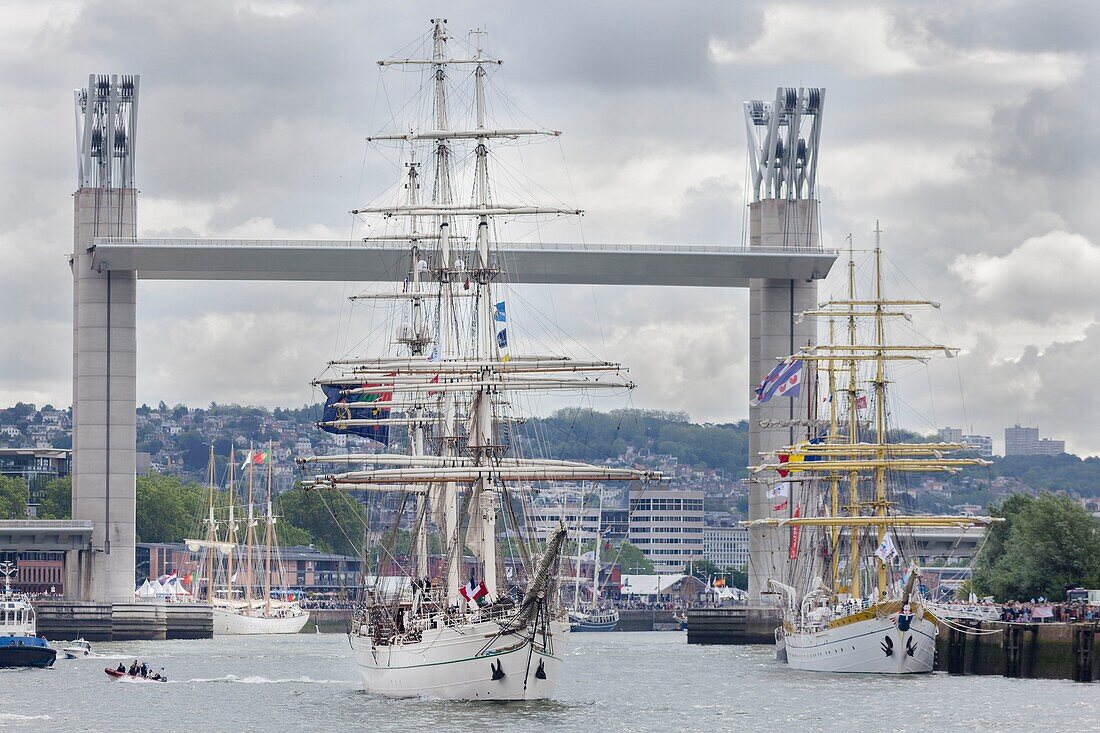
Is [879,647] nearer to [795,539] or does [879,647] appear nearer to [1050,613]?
[1050,613]

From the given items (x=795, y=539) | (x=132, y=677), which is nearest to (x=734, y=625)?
(x=795, y=539)

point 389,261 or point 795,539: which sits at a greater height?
point 389,261

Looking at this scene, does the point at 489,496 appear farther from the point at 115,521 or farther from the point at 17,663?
the point at 115,521

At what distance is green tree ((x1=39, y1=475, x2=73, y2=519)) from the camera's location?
141 meters

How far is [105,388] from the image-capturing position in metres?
95.8

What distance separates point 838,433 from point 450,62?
2547cm

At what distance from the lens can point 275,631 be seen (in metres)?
124

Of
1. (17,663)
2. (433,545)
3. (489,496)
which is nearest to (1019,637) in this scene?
(489,496)

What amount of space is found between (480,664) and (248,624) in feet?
234

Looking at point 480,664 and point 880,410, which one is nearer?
point 480,664

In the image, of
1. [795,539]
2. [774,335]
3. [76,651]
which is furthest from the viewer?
[774,335]

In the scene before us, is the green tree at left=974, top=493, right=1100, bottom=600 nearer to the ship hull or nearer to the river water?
the river water

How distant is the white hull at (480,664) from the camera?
52281mm

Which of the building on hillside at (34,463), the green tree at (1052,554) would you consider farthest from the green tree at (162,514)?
the green tree at (1052,554)
